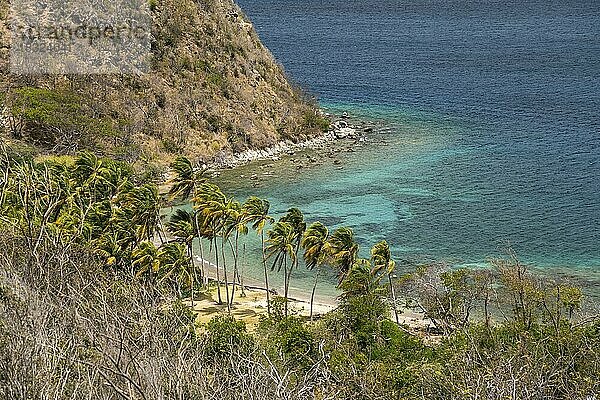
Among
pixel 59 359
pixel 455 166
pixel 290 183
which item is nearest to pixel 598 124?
pixel 455 166

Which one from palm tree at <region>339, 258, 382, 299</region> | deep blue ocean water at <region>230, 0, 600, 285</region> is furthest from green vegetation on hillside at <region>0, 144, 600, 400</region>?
deep blue ocean water at <region>230, 0, 600, 285</region>

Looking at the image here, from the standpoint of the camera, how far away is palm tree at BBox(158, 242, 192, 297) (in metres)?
38.2

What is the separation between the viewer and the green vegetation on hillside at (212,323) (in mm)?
16312

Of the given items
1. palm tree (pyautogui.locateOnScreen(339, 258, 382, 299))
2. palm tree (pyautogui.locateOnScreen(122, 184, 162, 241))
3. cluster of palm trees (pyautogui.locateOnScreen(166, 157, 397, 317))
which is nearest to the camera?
palm tree (pyautogui.locateOnScreen(339, 258, 382, 299))

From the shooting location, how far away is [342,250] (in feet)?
129

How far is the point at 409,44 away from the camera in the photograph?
135000 millimetres

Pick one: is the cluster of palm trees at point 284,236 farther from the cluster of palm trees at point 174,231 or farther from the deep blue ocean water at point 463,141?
the deep blue ocean water at point 463,141

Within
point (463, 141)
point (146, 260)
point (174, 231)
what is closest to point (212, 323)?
point (146, 260)

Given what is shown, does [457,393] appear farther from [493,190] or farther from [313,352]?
[493,190]

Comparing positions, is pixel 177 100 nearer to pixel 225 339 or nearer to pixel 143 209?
pixel 143 209

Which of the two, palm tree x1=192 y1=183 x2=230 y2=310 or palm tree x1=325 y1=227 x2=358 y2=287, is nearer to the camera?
palm tree x1=325 y1=227 x2=358 y2=287

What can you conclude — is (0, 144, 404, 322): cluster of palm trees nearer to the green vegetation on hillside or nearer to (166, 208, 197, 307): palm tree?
(166, 208, 197, 307): palm tree

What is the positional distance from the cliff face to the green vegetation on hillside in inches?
605

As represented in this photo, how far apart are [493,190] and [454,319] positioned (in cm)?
2810
